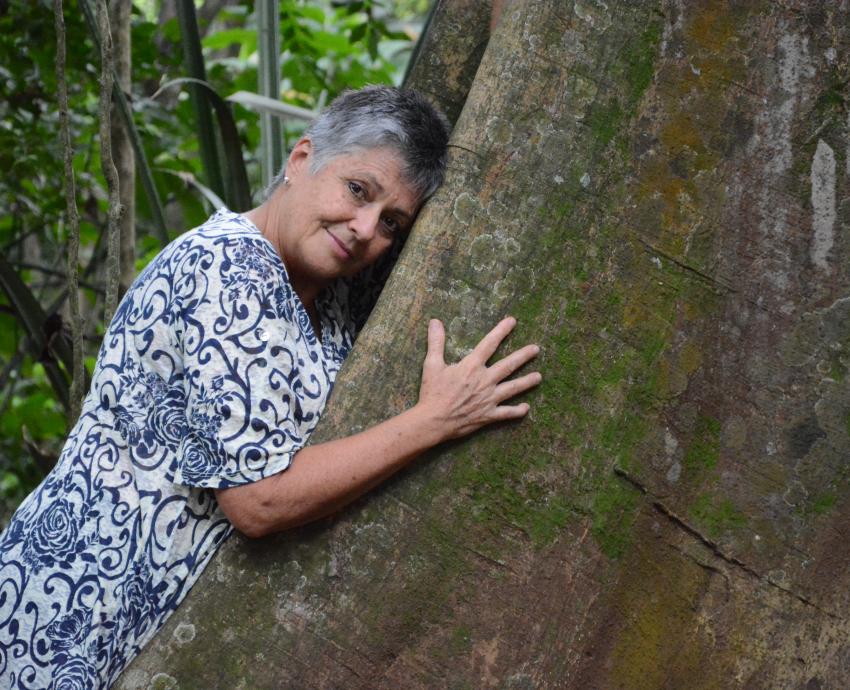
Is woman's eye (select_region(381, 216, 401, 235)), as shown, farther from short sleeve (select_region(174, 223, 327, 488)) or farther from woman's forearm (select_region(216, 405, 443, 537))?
woman's forearm (select_region(216, 405, 443, 537))

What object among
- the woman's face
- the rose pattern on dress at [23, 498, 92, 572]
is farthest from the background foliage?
the woman's face

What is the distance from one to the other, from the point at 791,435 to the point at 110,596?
3.97 ft

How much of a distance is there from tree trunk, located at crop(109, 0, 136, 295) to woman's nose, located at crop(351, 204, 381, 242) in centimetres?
145

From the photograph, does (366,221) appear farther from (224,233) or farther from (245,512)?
(245,512)

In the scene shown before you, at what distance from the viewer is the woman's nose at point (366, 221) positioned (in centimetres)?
191

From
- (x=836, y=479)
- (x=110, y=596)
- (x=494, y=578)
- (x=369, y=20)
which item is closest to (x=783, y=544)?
(x=836, y=479)

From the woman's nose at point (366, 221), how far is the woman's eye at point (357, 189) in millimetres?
21

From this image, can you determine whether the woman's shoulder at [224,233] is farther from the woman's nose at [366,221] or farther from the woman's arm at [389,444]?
the woman's arm at [389,444]

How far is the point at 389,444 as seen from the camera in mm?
1686

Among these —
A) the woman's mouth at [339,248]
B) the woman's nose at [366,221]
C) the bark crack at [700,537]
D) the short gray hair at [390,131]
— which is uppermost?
the short gray hair at [390,131]

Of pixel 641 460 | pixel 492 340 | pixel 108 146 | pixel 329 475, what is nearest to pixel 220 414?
pixel 329 475

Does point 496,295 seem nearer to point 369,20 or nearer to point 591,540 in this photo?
point 591,540

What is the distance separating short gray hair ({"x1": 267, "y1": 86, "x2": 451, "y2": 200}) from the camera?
190cm

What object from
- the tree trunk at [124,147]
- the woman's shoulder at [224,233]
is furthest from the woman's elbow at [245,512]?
the tree trunk at [124,147]
